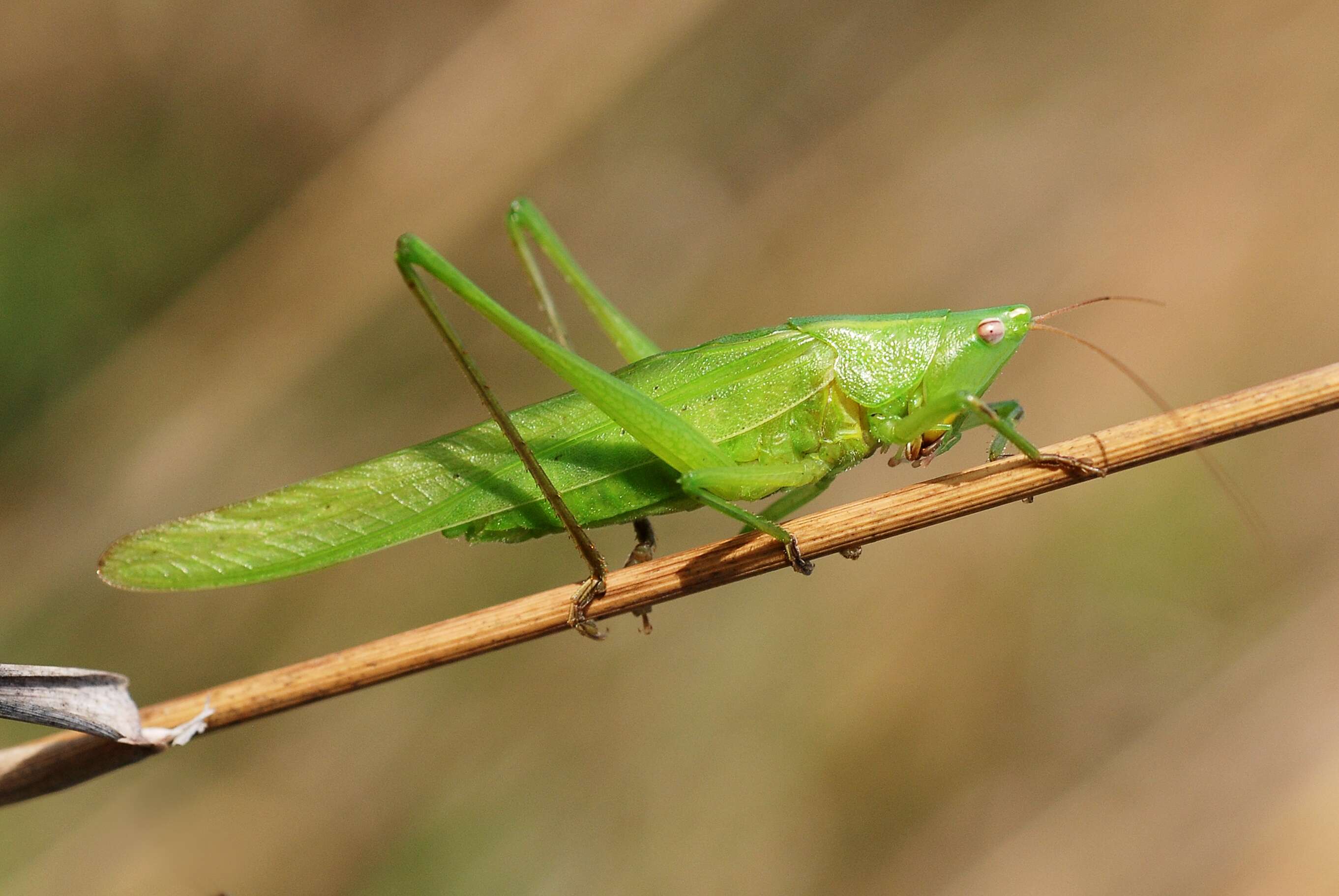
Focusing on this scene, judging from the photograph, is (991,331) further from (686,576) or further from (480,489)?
(480,489)

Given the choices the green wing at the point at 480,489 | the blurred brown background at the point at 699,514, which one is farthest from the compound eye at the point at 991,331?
the blurred brown background at the point at 699,514

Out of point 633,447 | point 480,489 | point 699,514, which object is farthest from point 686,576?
point 699,514

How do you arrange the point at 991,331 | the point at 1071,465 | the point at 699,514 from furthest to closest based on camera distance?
the point at 699,514 → the point at 991,331 → the point at 1071,465

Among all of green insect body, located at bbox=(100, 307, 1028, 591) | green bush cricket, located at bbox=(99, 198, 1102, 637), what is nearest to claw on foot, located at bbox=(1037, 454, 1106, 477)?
green bush cricket, located at bbox=(99, 198, 1102, 637)

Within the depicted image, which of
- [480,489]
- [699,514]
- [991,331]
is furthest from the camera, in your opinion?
[699,514]

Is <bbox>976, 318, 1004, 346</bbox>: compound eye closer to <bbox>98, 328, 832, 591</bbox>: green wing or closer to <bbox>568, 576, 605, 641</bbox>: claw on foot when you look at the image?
<bbox>98, 328, 832, 591</bbox>: green wing

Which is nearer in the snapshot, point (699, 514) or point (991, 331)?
point (991, 331)
